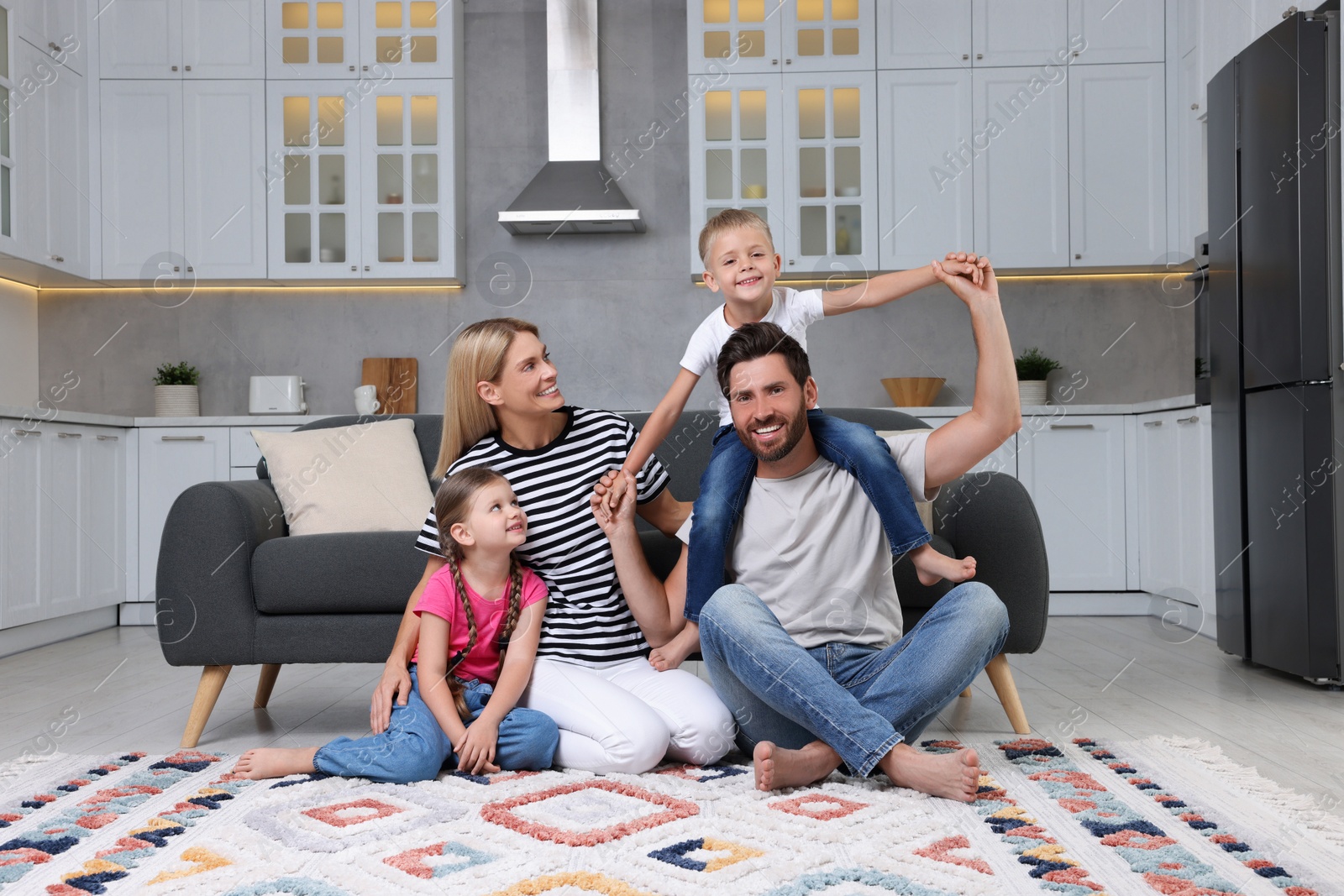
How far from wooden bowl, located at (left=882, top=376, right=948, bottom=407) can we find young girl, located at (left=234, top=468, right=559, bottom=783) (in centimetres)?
288

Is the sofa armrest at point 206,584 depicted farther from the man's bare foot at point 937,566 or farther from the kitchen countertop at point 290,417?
the kitchen countertop at point 290,417

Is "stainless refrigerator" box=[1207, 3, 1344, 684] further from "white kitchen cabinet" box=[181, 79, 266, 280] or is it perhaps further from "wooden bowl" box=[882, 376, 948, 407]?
"white kitchen cabinet" box=[181, 79, 266, 280]

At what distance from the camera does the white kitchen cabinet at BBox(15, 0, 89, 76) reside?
13.5 ft

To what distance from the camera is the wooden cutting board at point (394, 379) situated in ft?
15.5

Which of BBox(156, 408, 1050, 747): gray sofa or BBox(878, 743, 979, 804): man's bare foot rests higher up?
BBox(156, 408, 1050, 747): gray sofa

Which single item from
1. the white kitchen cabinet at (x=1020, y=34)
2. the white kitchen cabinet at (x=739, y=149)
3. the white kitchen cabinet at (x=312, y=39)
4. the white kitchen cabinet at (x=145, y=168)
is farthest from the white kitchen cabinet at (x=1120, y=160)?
the white kitchen cabinet at (x=145, y=168)

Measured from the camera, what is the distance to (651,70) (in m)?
4.78

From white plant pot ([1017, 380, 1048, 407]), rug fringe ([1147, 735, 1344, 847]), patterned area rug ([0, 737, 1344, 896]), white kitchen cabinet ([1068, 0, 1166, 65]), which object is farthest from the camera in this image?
white plant pot ([1017, 380, 1048, 407])

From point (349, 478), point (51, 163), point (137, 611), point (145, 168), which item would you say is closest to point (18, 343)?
point (51, 163)

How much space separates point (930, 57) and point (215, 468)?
339 centimetres

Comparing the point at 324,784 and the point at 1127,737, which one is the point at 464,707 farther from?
the point at 1127,737

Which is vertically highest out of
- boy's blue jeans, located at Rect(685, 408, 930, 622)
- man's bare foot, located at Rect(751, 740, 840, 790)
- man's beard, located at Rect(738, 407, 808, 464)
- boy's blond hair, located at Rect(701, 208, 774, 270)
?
boy's blond hair, located at Rect(701, 208, 774, 270)

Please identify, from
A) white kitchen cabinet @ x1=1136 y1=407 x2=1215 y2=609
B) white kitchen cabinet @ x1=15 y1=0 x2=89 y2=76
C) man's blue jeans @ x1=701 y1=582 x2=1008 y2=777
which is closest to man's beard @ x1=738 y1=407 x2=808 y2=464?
man's blue jeans @ x1=701 y1=582 x2=1008 y2=777

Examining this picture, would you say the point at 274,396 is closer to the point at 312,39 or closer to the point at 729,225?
the point at 312,39
